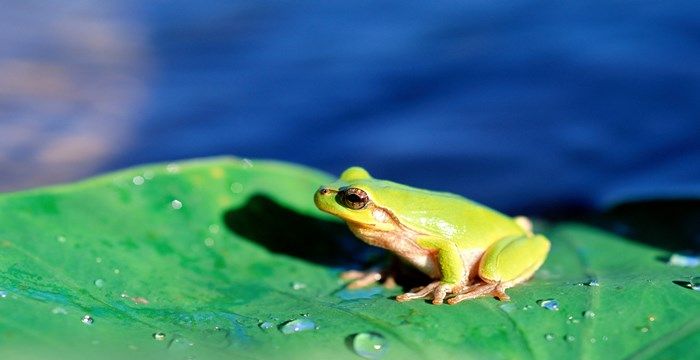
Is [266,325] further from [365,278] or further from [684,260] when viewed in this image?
[684,260]

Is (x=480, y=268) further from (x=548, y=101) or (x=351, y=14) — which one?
(x=351, y=14)

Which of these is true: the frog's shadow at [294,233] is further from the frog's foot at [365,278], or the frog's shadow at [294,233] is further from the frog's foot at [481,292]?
the frog's foot at [481,292]

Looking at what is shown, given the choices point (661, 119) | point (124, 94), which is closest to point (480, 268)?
point (661, 119)

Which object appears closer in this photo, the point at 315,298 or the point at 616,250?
the point at 315,298

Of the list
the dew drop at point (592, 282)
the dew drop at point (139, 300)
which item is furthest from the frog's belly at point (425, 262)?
the dew drop at point (139, 300)

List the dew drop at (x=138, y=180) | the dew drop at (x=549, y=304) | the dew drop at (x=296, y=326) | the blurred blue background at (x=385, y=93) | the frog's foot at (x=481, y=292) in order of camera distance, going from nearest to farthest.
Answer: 1. the dew drop at (x=296, y=326)
2. the dew drop at (x=549, y=304)
3. the frog's foot at (x=481, y=292)
4. the dew drop at (x=138, y=180)
5. the blurred blue background at (x=385, y=93)

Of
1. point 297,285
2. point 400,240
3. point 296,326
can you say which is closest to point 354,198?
point 400,240

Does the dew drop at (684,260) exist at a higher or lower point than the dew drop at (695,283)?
higher
